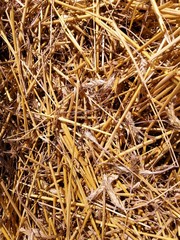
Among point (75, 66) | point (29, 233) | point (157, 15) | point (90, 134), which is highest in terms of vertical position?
point (157, 15)

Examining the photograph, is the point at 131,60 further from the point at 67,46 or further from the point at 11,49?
the point at 11,49

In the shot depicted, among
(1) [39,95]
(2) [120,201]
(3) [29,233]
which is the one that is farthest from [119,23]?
(3) [29,233]

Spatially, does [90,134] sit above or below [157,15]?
below

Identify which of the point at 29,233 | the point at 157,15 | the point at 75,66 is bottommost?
the point at 29,233

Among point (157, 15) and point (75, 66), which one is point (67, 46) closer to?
point (75, 66)

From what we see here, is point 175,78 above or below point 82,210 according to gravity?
above

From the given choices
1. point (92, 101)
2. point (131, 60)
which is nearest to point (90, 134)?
point (92, 101)
